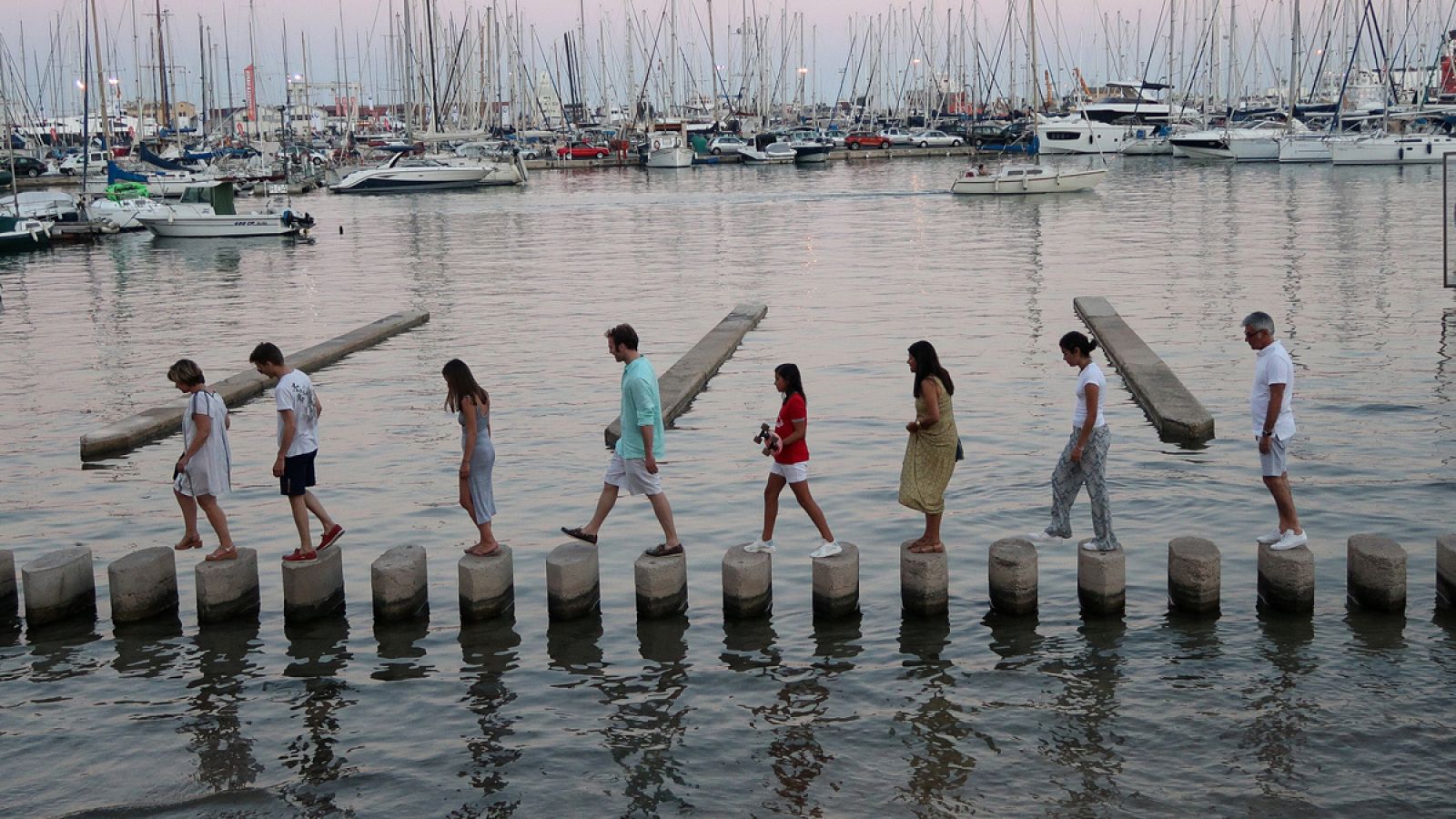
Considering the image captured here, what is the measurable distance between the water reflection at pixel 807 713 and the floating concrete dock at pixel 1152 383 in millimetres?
6783

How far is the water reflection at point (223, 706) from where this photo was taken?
8977 millimetres

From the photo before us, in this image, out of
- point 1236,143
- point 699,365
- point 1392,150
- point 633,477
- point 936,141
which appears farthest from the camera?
point 936,141

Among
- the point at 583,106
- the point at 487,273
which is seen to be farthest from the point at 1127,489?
the point at 583,106

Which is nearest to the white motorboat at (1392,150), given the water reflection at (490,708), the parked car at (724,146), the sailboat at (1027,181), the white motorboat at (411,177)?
the sailboat at (1027,181)

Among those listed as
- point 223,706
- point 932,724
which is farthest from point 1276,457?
point 223,706

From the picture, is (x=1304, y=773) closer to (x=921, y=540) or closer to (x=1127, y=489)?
(x=921, y=540)

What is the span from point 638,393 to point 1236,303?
1944 cm

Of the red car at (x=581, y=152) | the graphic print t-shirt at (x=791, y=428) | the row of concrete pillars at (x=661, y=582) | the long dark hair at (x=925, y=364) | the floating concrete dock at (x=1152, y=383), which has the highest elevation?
the red car at (x=581, y=152)

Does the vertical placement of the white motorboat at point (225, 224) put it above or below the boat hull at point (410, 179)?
below

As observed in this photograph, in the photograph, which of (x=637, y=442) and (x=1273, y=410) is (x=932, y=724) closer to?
(x=637, y=442)

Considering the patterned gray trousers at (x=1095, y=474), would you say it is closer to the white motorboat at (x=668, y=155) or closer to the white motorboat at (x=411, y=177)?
the white motorboat at (x=411, y=177)

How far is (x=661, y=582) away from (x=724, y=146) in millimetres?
A: 109244

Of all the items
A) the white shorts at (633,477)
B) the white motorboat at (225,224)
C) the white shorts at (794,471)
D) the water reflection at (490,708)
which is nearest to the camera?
the water reflection at (490,708)

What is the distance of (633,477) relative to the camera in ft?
37.8
